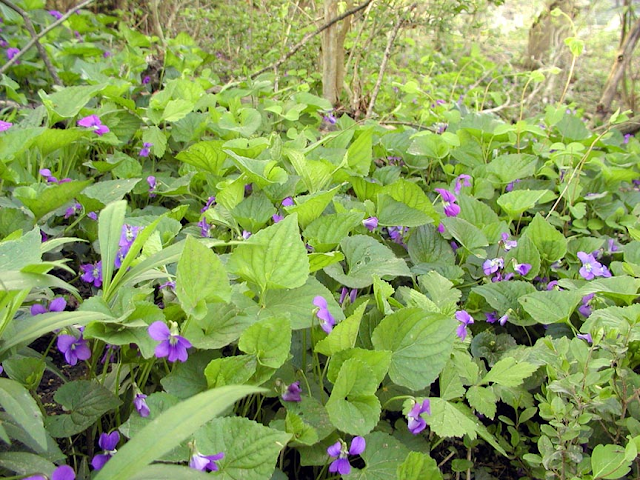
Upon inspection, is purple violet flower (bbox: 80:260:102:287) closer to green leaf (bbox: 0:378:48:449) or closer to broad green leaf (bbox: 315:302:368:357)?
green leaf (bbox: 0:378:48:449)

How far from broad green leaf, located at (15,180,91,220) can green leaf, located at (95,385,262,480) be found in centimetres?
106

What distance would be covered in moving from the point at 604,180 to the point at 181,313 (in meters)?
1.97

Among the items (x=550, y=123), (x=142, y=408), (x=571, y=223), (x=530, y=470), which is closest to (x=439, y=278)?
(x=530, y=470)

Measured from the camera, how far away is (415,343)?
1181 millimetres

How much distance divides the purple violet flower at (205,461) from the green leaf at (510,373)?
0.63 metres

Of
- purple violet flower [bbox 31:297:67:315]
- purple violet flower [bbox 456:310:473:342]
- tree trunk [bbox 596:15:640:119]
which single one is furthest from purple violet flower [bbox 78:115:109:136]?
tree trunk [bbox 596:15:640:119]

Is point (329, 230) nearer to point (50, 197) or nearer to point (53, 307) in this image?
point (53, 307)

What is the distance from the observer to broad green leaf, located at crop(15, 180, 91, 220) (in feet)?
5.23

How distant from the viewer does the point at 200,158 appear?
74.5 inches

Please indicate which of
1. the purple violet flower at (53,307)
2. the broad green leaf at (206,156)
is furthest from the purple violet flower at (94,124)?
the purple violet flower at (53,307)

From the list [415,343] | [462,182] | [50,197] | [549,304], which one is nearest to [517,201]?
[462,182]

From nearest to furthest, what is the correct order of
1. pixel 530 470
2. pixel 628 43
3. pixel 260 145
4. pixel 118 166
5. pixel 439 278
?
pixel 530 470 → pixel 439 278 → pixel 260 145 → pixel 118 166 → pixel 628 43

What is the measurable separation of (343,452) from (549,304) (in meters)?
0.75

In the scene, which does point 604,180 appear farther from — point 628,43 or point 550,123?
point 628,43
